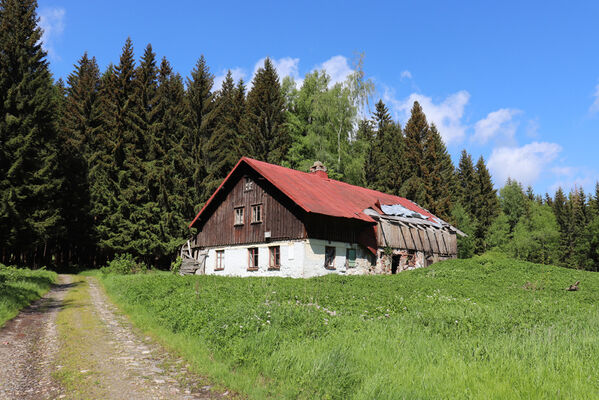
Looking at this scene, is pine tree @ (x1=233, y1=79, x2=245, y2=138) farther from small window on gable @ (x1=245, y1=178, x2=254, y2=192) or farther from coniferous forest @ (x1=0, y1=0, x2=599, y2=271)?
small window on gable @ (x1=245, y1=178, x2=254, y2=192)

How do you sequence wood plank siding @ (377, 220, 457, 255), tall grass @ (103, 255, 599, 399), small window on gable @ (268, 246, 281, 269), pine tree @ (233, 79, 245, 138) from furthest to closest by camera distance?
1. pine tree @ (233, 79, 245, 138)
2. wood plank siding @ (377, 220, 457, 255)
3. small window on gable @ (268, 246, 281, 269)
4. tall grass @ (103, 255, 599, 399)

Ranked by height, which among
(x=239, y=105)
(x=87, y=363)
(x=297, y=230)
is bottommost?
(x=87, y=363)

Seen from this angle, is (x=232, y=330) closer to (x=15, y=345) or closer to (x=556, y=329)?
(x=15, y=345)

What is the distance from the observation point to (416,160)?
54594 millimetres

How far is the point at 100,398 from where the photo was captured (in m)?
6.32

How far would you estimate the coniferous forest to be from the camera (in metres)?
32.1

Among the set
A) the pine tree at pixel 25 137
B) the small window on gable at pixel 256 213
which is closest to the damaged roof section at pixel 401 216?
the small window on gable at pixel 256 213

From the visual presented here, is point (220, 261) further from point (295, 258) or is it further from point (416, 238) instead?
point (416, 238)

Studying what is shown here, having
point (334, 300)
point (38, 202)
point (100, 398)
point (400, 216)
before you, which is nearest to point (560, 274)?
point (400, 216)

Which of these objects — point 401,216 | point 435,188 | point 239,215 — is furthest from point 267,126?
point 435,188

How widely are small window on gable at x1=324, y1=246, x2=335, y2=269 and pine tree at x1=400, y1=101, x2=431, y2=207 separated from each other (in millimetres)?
26601

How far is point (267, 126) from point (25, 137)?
73.3 ft

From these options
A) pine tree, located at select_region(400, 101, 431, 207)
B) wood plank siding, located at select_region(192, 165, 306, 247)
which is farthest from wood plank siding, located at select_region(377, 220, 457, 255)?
pine tree, located at select_region(400, 101, 431, 207)

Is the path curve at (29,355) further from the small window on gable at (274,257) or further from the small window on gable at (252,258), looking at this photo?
the small window on gable at (252,258)
